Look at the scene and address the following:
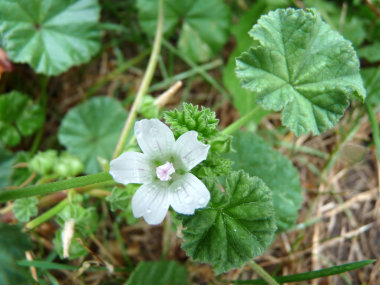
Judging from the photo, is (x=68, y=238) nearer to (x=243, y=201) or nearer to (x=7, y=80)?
(x=243, y=201)

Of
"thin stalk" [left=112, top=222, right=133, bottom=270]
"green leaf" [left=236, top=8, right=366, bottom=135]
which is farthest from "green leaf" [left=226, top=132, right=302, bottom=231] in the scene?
"thin stalk" [left=112, top=222, right=133, bottom=270]

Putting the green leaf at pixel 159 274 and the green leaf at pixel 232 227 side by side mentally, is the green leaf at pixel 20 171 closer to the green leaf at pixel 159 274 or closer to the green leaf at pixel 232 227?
the green leaf at pixel 159 274

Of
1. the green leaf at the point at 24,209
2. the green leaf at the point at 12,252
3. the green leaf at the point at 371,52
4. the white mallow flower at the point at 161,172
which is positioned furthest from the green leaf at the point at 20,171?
the green leaf at the point at 371,52

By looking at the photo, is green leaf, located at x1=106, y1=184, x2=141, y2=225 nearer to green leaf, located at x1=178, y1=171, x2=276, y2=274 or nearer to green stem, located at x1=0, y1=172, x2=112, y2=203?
green stem, located at x1=0, y1=172, x2=112, y2=203

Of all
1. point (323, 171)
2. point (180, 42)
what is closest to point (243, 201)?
point (323, 171)

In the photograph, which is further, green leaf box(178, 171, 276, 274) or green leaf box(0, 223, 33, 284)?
green leaf box(178, 171, 276, 274)

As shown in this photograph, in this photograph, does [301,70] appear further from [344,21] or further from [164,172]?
[344,21]

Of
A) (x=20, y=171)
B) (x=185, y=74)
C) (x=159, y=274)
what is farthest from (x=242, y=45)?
(x=20, y=171)
